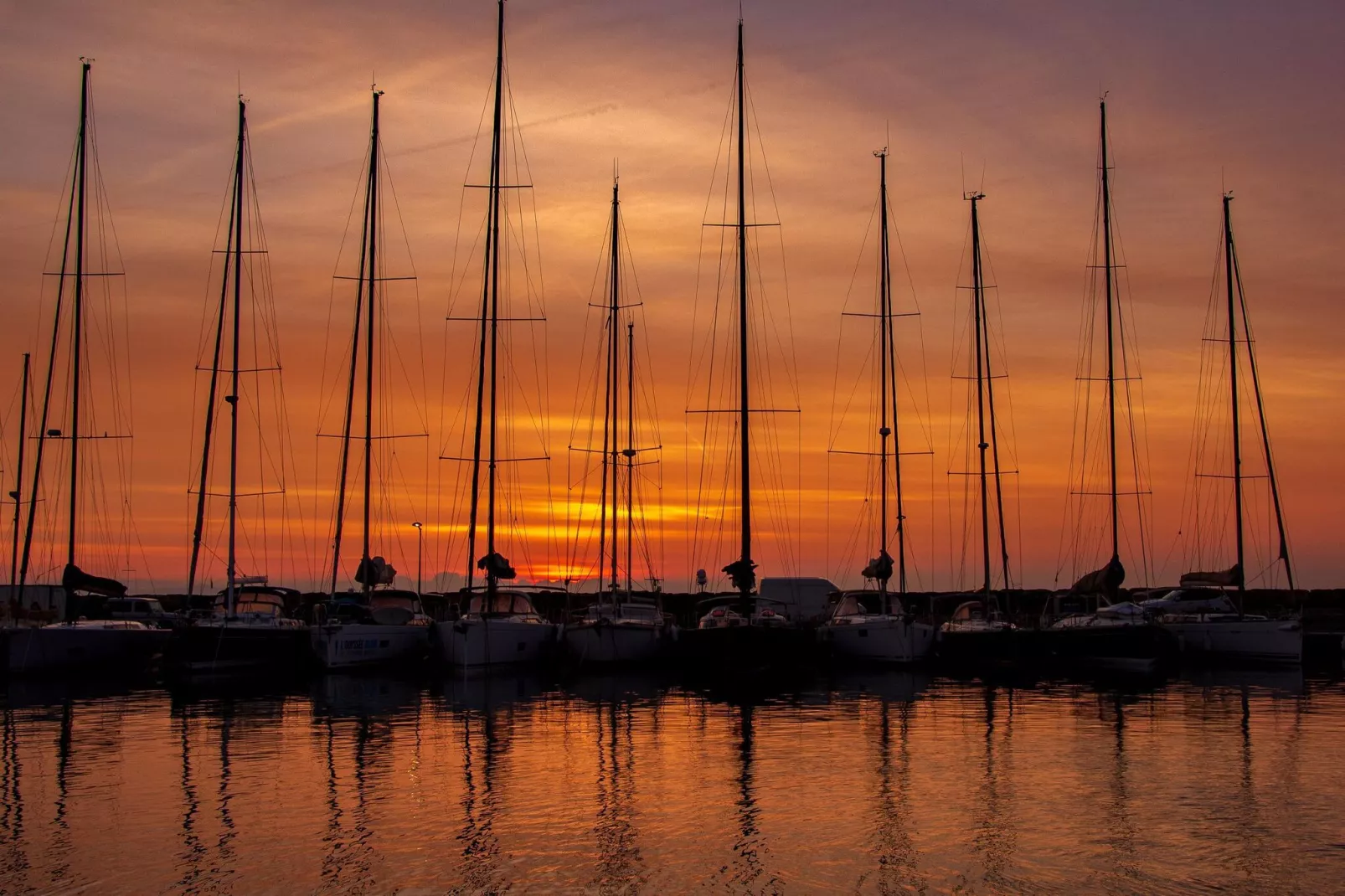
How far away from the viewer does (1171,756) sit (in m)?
25.2

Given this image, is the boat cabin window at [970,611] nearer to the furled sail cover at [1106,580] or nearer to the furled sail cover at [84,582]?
the furled sail cover at [1106,580]

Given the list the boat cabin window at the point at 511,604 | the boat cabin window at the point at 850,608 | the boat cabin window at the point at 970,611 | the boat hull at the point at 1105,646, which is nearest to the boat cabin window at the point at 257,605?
the boat cabin window at the point at 511,604

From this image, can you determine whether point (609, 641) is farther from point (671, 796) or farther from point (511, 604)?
point (671, 796)

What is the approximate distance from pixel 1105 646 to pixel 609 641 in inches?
696

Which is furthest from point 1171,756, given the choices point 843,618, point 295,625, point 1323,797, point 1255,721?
point 295,625

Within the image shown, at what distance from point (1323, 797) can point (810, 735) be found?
10.6 meters

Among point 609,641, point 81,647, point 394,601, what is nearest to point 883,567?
point 609,641

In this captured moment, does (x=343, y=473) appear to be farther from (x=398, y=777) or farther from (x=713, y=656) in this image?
(x=398, y=777)

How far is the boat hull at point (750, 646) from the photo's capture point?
4169cm

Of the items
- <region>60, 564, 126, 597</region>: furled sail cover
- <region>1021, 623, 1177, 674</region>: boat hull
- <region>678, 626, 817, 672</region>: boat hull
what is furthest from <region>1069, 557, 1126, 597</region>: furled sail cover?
<region>60, 564, 126, 597</region>: furled sail cover

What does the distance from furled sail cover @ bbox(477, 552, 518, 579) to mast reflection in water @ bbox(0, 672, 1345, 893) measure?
899 cm

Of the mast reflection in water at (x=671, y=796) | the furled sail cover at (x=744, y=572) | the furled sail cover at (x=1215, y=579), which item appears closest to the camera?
the mast reflection in water at (x=671, y=796)

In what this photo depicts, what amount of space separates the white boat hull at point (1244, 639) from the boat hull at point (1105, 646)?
1760 mm

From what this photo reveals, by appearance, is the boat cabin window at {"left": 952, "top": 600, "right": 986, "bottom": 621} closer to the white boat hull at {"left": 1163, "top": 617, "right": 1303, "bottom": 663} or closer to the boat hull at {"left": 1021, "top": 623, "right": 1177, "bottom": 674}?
Answer: the boat hull at {"left": 1021, "top": 623, "right": 1177, "bottom": 674}
